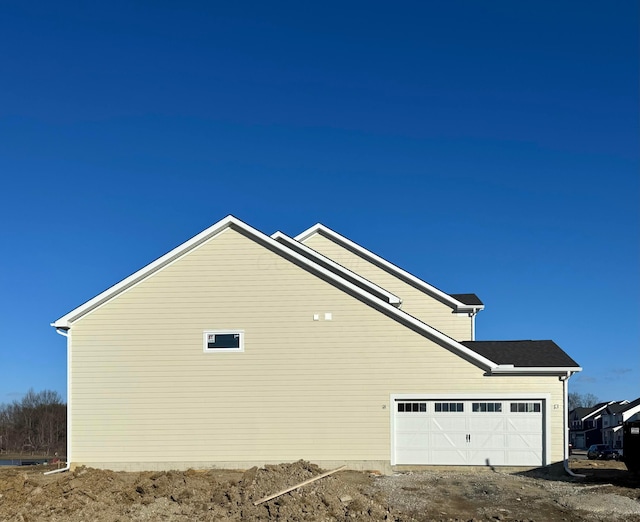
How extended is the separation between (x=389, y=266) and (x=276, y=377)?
9.59 m

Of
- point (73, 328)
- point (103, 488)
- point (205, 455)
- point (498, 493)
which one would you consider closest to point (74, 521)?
point (103, 488)

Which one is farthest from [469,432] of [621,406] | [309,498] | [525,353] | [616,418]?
[621,406]

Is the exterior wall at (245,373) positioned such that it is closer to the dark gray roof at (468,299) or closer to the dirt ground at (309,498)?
the dirt ground at (309,498)

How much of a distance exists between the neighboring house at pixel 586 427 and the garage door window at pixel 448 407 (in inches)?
2929

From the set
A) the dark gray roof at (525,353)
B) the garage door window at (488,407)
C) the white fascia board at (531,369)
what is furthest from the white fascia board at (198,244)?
the garage door window at (488,407)

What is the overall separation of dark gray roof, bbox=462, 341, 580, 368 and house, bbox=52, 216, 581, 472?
99 millimetres

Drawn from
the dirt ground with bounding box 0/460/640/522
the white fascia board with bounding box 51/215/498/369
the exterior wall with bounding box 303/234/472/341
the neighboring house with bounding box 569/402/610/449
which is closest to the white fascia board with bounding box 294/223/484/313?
the exterior wall with bounding box 303/234/472/341

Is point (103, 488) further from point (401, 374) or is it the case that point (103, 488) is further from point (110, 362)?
point (401, 374)

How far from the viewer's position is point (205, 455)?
63.0 feet

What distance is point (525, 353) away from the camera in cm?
2000

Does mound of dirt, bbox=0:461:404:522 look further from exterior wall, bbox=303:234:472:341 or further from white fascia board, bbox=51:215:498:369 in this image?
exterior wall, bbox=303:234:472:341

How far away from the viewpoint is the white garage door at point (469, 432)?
18.8 meters

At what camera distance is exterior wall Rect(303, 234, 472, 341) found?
1049 inches

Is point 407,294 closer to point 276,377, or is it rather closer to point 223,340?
point 276,377
